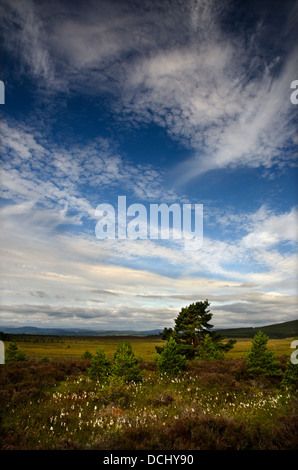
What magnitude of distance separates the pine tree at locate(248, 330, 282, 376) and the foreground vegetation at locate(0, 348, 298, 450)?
1.56 feet

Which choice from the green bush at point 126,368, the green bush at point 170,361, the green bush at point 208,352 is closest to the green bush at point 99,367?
the green bush at point 126,368

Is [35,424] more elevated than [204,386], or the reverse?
[35,424]

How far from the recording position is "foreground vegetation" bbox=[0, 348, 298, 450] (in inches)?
202

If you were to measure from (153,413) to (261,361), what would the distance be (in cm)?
929

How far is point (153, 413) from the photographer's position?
7.58 m

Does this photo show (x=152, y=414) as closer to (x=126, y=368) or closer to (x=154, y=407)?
(x=154, y=407)

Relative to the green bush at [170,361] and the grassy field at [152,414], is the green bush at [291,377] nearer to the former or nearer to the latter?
the grassy field at [152,414]

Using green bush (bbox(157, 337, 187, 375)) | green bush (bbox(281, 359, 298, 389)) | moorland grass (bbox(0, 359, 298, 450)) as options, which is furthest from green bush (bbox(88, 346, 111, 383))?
green bush (bbox(281, 359, 298, 389))

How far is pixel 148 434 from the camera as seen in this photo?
5340 millimetres

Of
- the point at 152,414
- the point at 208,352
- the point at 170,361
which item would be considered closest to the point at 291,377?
the point at 170,361
